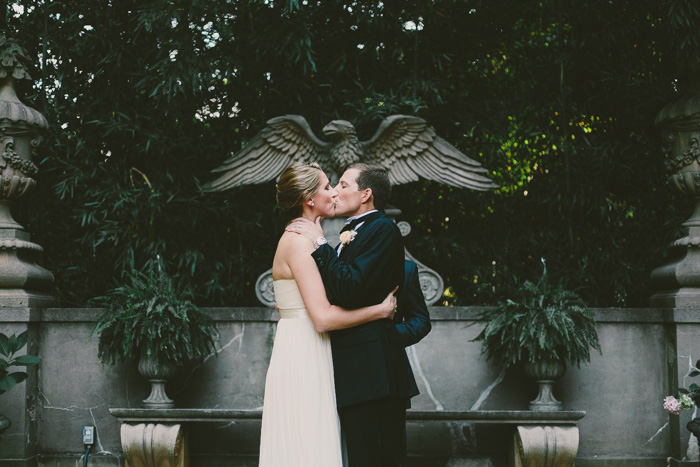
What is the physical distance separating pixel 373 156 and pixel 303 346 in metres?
2.75

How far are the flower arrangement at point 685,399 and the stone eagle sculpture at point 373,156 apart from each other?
1836mm

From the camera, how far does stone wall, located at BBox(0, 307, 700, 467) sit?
5137 millimetres

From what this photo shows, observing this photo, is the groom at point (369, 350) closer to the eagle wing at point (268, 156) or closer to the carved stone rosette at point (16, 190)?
the eagle wing at point (268, 156)

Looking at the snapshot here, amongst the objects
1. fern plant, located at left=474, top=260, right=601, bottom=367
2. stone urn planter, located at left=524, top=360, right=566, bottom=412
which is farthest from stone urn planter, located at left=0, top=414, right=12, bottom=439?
stone urn planter, located at left=524, top=360, right=566, bottom=412

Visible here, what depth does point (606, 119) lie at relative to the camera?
6.10 metres

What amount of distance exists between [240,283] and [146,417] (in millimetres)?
1471

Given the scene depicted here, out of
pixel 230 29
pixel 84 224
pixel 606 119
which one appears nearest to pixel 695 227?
pixel 606 119

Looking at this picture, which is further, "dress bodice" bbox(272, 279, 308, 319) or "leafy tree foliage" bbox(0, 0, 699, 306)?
"leafy tree foliage" bbox(0, 0, 699, 306)

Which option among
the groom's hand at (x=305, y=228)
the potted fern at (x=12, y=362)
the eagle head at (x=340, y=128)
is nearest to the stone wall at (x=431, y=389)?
the potted fern at (x=12, y=362)

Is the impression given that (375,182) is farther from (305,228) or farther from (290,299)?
(290,299)

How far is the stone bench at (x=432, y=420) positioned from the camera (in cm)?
463

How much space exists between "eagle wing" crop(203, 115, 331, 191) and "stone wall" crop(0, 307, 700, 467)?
98 centimetres

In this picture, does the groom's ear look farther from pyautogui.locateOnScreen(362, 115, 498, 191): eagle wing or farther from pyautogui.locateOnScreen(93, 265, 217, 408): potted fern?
pyautogui.locateOnScreen(362, 115, 498, 191): eagle wing

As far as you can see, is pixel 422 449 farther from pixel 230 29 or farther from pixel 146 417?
pixel 230 29
